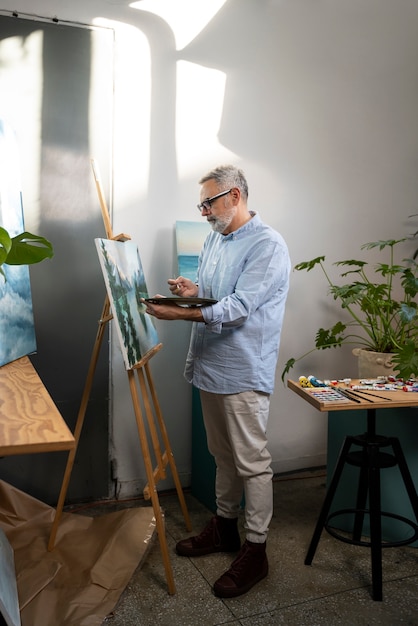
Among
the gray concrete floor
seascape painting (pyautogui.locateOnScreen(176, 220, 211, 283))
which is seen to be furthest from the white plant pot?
seascape painting (pyautogui.locateOnScreen(176, 220, 211, 283))

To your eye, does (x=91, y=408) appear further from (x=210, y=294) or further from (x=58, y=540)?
(x=210, y=294)

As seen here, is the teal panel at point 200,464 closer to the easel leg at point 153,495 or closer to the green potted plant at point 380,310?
the green potted plant at point 380,310

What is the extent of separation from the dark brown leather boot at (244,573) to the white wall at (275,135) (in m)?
0.94

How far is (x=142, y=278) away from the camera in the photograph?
2.57m

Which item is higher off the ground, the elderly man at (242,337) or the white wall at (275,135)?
the white wall at (275,135)

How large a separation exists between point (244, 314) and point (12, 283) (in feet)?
2.95

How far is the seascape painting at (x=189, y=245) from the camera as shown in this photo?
116 inches

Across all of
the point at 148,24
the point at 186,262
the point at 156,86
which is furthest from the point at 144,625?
the point at 148,24

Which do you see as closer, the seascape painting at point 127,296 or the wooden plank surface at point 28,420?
the wooden plank surface at point 28,420

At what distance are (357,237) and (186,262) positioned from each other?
1191 millimetres

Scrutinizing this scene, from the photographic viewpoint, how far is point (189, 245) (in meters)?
2.97

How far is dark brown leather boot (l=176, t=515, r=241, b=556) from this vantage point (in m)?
2.44

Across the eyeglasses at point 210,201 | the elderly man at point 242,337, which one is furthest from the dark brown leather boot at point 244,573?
the eyeglasses at point 210,201

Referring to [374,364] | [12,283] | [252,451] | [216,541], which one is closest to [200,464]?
[216,541]
